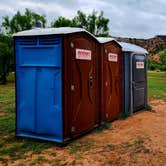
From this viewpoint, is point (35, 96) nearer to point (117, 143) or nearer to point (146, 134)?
point (117, 143)

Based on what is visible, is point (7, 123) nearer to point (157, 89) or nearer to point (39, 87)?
point (39, 87)

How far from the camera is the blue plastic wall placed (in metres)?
5.40

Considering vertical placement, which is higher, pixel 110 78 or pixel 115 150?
pixel 110 78

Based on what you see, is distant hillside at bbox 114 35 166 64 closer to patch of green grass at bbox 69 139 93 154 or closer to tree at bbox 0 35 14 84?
tree at bbox 0 35 14 84

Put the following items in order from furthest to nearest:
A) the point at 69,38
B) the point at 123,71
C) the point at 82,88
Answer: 1. the point at 123,71
2. the point at 82,88
3. the point at 69,38

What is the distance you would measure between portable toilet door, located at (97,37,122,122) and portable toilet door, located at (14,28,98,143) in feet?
2.70

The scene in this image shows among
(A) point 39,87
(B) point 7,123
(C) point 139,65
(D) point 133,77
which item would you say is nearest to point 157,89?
(C) point 139,65

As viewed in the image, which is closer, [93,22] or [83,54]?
[83,54]

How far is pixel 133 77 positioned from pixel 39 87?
3564 millimetres

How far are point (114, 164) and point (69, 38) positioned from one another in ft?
7.47

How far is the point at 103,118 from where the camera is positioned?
7.06 metres

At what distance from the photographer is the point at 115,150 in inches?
207

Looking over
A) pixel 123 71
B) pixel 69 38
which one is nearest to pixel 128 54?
pixel 123 71

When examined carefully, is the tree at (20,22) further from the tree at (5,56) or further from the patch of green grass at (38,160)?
the patch of green grass at (38,160)
